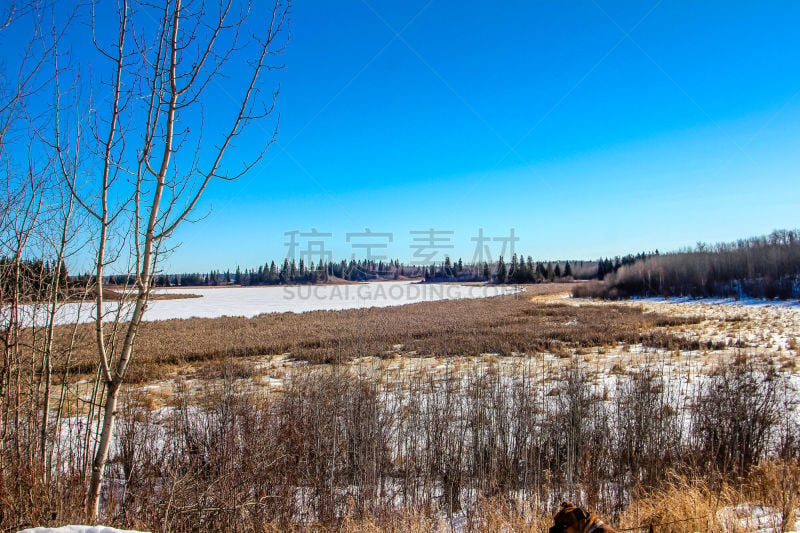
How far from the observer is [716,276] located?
55.3 meters

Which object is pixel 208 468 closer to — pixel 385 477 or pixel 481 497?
pixel 385 477

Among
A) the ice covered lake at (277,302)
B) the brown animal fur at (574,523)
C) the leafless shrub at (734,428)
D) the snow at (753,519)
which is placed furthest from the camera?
the ice covered lake at (277,302)

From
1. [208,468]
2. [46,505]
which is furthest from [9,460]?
[208,468]

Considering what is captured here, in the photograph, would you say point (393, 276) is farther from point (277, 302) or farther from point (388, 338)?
point (388, 338)

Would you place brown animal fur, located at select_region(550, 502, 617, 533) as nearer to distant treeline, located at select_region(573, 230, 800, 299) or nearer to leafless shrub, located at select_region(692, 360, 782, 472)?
leafless shrub, located at select_region(692, 360, 782, 472)

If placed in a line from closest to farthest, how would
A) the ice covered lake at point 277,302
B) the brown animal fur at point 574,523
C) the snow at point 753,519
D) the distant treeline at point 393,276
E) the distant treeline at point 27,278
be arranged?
1. the brown animal fur at point 574,523
2. the snow at point 753,519
3. the distant treeline at point 27,278
4. the ice covered lake at point 277,302
5. the distant treeline at point 393,276

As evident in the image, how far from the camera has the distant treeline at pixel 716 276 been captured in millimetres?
48938

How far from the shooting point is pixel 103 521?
4.48m

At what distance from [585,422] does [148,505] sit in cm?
701

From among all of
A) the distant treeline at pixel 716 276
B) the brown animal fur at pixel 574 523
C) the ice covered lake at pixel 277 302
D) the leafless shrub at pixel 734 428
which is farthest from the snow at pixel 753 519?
the distant treeline at pixel 716 276

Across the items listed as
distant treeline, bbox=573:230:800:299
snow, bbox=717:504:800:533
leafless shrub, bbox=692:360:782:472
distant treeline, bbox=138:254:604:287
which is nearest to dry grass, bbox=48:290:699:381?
leafless shrub, bbox=692:360:782:472

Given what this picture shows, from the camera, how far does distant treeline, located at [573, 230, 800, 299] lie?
1927 inches

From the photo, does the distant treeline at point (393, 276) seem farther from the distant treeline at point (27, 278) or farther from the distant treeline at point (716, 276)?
the distant treeline at point (27, 278)

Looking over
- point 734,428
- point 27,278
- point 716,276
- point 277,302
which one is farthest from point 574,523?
point 716,276
